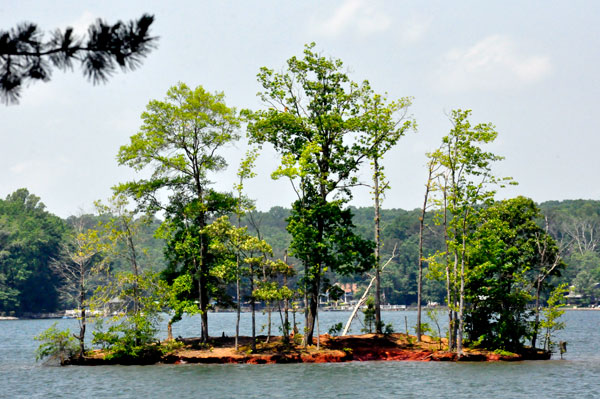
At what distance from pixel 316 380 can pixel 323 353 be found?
7.30m

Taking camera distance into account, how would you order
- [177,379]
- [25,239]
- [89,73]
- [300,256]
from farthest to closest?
1. [25,239]
2. [300,256]
3. [177,379]
4. [89,73]

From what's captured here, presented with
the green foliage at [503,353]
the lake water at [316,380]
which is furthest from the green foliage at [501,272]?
the lake water at [316,380]

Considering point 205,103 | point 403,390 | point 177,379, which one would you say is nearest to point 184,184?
point 205,103

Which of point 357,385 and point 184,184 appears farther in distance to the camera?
point 184,184

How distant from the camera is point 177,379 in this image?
132 feet

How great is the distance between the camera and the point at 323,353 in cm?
4650

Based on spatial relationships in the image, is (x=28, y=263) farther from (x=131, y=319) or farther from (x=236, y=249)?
(x=236, y=249)

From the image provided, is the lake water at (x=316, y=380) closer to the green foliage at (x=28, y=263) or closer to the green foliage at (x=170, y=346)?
the green foliage at (x=170, y=346)

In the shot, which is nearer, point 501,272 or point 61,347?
point 61,347

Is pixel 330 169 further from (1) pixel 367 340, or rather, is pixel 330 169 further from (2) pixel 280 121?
(1) pixel 367 340

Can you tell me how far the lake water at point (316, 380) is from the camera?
35.6m

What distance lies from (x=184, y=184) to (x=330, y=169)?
382 inches

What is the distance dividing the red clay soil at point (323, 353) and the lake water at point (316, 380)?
4.04 feet

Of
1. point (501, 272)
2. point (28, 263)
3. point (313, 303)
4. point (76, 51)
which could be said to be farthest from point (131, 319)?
point (28, 263)
